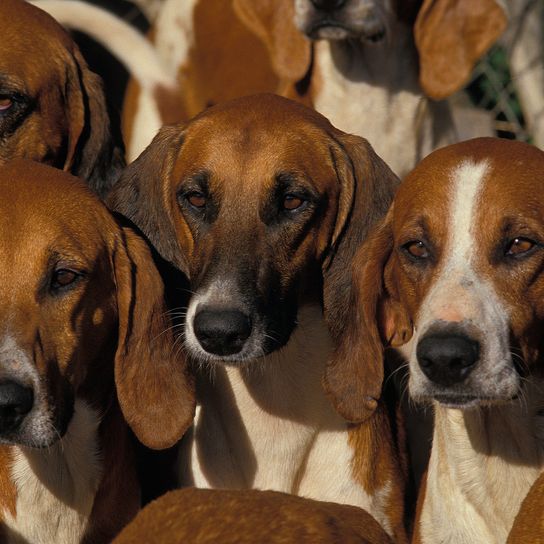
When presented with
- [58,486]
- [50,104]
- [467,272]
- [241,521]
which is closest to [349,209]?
[467,272]

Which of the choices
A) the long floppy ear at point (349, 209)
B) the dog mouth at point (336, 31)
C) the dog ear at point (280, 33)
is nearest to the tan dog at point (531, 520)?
the long floppy ear at point (349, 209)

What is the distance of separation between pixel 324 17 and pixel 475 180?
201 cm

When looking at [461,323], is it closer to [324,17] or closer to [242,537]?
[242,537]

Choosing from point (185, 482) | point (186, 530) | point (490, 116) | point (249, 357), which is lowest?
point (490, 116)

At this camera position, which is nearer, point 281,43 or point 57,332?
point 57,332

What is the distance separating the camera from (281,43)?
6.97m

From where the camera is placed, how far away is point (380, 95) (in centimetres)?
682

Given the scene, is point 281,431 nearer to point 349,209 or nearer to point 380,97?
point 349,209

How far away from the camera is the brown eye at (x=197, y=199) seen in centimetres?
518

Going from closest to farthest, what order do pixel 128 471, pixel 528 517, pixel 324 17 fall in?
pixel 528 517 → pixel 128 471 → pixel 324 17

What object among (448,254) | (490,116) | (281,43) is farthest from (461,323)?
(490,116)

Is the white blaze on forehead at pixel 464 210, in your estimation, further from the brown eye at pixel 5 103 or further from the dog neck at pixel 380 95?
the dog neck at pixel 380 95

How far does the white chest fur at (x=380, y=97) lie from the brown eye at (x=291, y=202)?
5.61 feet

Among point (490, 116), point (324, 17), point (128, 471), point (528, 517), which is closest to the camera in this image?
point (528, 517)
